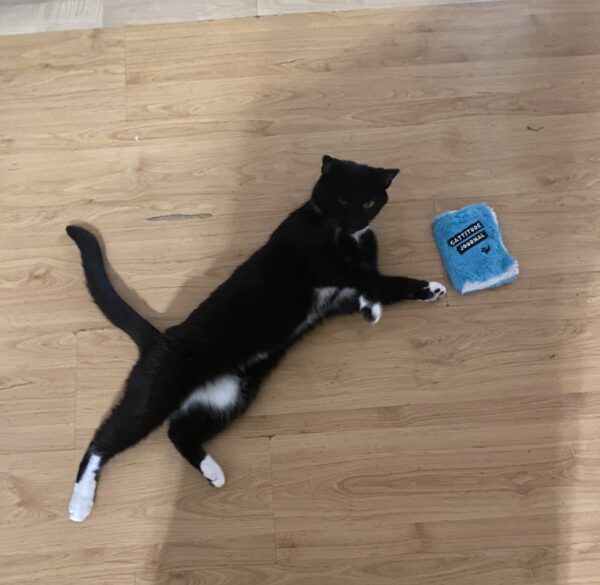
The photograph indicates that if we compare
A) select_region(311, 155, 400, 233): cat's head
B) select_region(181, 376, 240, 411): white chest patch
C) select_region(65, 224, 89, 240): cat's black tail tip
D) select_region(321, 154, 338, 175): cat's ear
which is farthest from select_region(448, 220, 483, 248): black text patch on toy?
select_region(65, 224, 89, 240): cat's black tail tip

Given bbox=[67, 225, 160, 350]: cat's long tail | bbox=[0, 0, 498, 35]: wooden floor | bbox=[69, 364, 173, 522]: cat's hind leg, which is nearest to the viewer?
bbox=[69, 364, 173, 522]: cat's hind leg

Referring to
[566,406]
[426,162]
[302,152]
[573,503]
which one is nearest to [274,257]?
[302,152]

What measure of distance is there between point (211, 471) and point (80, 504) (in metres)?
0.29

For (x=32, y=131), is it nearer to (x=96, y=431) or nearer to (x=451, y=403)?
(x=96, y=431)

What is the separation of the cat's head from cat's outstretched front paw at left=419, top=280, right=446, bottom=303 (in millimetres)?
226

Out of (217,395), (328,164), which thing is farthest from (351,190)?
(217,395)

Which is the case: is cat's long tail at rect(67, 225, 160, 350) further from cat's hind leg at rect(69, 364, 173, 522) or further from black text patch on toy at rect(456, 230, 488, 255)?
black text patch on toy at rect(456, 230, 488, 255)

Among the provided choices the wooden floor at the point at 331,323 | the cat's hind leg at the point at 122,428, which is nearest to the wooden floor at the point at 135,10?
the wooden floor at the point at 331,323

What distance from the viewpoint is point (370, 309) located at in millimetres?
1466

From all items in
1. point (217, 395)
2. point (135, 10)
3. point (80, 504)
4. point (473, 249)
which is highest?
point (135, 10)

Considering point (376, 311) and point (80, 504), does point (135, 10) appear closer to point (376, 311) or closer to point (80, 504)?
point (376, 311)

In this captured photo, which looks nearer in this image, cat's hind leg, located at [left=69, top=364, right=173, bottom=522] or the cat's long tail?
cat's hind leg, located at [left=69, top=364, right=173, bottom=522]

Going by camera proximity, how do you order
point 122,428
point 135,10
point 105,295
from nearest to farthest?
point 122,428, point 105,295, point 135,10

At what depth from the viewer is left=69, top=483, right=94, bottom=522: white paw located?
4.41 ft
